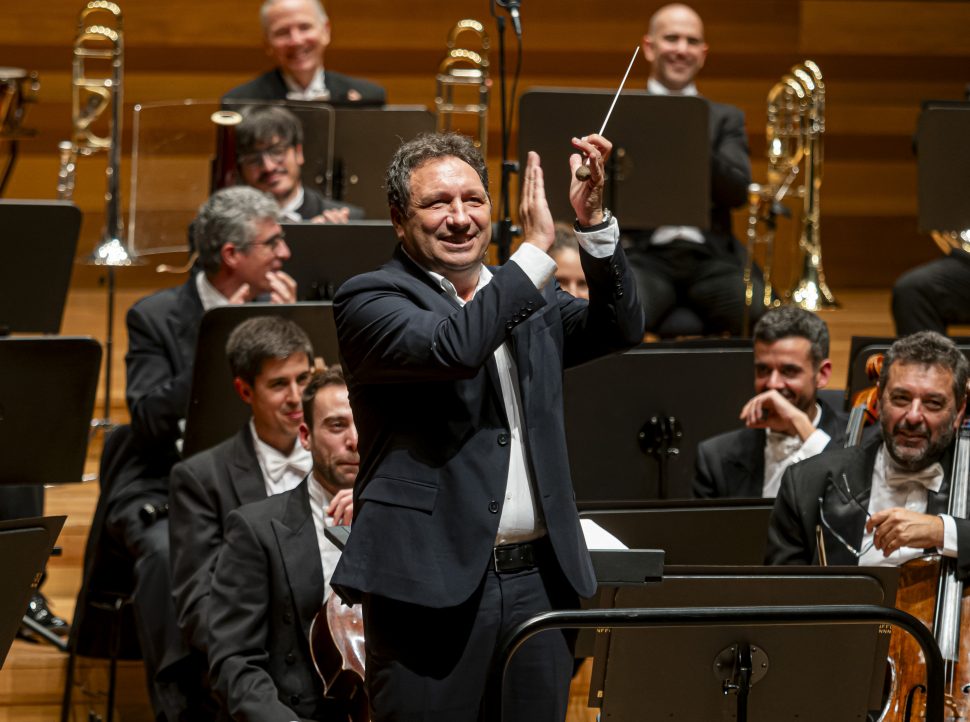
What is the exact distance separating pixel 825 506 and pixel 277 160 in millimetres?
2068

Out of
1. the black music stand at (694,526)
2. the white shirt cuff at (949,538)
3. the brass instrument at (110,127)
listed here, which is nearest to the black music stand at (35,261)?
the brass instrument at (110,127)

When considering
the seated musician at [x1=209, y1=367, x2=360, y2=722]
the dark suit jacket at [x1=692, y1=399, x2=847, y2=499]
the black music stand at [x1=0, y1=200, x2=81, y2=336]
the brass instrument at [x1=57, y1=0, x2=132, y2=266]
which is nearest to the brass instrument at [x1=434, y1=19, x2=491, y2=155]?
the brass instrument at [x1=57, y1=0, x2=132, y2=266]

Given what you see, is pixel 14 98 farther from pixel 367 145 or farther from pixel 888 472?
pixel 888 472

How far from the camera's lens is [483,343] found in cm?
209

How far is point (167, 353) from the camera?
3.95 m

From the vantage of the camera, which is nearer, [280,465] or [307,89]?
[280,465]

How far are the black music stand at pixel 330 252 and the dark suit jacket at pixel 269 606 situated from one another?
40.8 inches

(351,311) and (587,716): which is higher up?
(351,311)

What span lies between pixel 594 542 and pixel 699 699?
0.31 metres

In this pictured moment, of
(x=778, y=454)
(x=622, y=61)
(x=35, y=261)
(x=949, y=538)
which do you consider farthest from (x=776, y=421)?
(x=622, y=61)

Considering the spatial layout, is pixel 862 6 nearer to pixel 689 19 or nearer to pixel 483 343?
pixel 689 19

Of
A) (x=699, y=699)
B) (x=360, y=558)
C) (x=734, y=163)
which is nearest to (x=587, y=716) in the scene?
(x=699, y=699)

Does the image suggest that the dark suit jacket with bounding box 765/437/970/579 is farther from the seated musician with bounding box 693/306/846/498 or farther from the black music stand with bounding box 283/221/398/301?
the black music stand with bounding box 283/221/398/301

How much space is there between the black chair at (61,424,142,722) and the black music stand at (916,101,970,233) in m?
2.36
